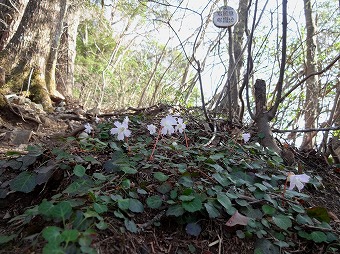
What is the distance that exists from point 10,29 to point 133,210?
453 centimetres

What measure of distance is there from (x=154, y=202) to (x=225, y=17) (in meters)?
2.07

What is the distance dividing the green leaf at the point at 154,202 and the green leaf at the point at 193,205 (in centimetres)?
13

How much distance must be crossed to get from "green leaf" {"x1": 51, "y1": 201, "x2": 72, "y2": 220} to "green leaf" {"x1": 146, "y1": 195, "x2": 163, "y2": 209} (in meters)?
0.40

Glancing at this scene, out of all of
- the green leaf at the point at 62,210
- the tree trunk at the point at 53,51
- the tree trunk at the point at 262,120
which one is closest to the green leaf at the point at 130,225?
the green leaf at the point at 62,210

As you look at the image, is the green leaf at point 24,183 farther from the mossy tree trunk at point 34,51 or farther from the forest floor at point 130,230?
the mossy tree trunk at point 34,51

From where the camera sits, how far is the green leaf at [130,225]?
1150 millimetres

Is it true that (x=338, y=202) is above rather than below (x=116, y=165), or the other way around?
below

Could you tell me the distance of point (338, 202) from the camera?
208cm

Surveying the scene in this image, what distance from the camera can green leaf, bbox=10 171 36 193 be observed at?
149cm

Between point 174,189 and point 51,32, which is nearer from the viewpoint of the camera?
point 174,189

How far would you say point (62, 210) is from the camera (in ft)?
3.42

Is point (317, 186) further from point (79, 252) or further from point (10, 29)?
point (10, 29)

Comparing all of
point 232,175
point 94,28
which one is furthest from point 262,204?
point 94,28

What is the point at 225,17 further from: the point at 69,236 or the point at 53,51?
the point at 53,51
